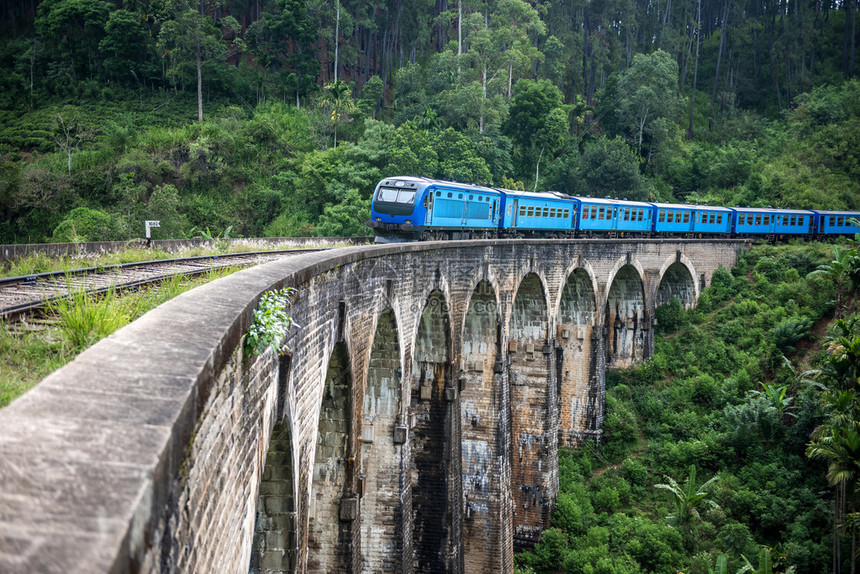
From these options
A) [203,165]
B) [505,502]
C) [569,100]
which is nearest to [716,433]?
[505,502]

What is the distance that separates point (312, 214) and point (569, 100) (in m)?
32.8

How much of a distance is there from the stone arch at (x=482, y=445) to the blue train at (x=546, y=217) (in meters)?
2.95

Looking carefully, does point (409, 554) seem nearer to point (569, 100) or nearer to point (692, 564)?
point (692, 564)

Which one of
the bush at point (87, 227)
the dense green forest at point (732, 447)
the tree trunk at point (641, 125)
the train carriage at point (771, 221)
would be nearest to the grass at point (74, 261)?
the dense green forest at point (732, 447)

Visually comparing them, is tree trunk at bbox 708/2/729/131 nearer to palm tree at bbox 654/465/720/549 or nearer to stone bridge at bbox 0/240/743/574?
stone bridge at bbox 0/240/743/574

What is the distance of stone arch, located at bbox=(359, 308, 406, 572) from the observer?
12000 mm

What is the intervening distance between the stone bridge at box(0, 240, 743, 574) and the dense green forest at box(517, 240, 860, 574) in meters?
1.87

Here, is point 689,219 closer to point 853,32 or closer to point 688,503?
point 688,503

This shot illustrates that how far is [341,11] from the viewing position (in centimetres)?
4666

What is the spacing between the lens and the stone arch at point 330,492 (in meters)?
9.53

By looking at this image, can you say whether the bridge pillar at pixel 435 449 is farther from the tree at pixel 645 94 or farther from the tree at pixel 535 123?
the tree at pixel 645 94

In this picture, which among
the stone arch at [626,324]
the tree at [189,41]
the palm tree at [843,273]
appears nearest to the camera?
the palm tree at [843,273]

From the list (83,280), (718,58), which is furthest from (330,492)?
(718,58)

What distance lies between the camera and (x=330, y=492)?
377 inches
